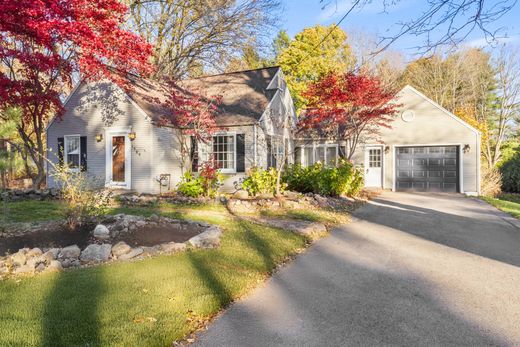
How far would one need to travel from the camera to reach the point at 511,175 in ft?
58.4

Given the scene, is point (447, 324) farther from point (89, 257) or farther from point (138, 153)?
point (138, 153)

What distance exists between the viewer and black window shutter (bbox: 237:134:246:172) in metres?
13.8

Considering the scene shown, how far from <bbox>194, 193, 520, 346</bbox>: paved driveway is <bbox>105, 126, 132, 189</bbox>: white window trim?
917 cm

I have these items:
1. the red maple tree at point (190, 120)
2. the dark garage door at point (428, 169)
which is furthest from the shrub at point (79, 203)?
the dark garage door at point (428, 169)

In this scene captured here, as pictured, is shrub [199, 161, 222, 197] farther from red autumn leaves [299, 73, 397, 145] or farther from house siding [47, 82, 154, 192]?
red autumn leaves [299, 73, 397, 145]

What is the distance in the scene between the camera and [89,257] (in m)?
4.79

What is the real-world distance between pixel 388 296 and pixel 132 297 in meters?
2.83

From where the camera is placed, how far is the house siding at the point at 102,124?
1309 cm

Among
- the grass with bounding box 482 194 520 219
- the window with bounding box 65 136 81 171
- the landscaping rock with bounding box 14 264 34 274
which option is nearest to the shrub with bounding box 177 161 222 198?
the window with bounding box 65 136 81 171

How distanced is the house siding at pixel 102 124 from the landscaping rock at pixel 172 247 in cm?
815

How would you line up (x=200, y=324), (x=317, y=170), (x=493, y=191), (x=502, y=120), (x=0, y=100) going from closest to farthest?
(x=200, y=324) < (x=0, y=100) < (x=317, y=170) < (x=493, y=191) < (x=502, y=120)

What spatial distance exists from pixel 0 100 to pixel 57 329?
32.7ft

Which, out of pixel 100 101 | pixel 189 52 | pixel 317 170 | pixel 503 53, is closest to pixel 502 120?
pixel 503 53

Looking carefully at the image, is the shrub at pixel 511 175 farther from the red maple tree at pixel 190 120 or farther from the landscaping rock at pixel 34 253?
the landscaping rock at pixel 34 253
